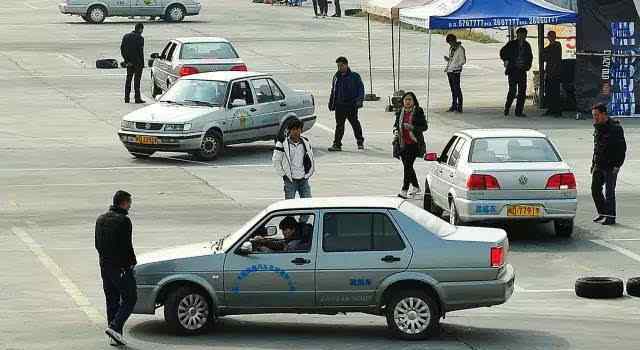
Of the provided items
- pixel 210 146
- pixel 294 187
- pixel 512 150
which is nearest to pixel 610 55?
pixel 210 146

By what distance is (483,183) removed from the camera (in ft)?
65.4

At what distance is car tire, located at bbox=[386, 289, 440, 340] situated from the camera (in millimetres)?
14328

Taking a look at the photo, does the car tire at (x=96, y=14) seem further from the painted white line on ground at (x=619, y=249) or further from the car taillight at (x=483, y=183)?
the painted white line on ground at (x=619, y=249)

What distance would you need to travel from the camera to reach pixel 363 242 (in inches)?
571

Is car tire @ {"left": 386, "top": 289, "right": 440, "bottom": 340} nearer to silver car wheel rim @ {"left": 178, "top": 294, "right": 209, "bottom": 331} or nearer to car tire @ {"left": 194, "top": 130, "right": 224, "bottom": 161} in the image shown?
silver car wheel rim @ {"left": 178, "top": 294, "right": 209, "bottom": 331}

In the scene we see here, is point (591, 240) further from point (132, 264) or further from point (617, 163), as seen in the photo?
point (132, 264)

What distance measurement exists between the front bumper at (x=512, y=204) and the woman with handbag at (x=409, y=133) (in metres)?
3.49

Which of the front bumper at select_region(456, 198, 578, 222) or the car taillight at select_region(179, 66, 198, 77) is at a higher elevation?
the car taillight at select_region(179, 66, 198, 77)

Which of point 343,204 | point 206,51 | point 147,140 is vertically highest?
point 206,51

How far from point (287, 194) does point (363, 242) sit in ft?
20.0

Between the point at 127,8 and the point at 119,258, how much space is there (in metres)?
47.6

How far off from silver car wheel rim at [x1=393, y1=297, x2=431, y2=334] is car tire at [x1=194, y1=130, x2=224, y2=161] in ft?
46.7

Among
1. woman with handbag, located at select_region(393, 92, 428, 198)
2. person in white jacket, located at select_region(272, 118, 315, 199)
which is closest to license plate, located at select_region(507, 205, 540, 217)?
person in white jacket, located at select_region(272, 118, 315, 199)

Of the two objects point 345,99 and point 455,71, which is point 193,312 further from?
point 455,71
